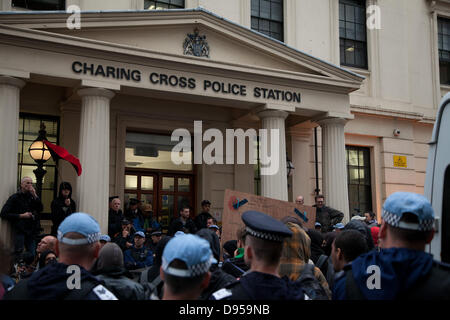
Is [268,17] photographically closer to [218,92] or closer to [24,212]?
[218,92]

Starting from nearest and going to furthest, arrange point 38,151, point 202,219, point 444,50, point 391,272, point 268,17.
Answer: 1. point 391,272
2. point 38,151
3. point 202,219
4. point 268,17
5. point 444,50

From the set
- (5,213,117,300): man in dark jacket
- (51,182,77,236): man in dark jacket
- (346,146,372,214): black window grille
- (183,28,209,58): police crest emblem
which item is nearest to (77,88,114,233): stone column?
(51,182,77,236): man in dark jacket

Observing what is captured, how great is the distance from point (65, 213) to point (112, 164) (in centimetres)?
360

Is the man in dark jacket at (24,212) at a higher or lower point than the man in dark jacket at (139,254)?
higher

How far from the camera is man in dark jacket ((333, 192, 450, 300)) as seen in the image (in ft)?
8.59

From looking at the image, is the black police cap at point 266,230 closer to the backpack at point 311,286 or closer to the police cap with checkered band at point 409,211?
the police cap with checkered band at point 409,211

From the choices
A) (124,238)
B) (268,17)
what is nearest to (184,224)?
(124,238)

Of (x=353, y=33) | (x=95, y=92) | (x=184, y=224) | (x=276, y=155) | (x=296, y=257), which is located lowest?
(x=184, y=224)

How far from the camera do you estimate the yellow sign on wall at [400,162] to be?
17.8 meters

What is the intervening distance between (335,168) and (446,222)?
1000 cm

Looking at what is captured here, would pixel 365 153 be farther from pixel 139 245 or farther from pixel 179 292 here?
pixel 179 292

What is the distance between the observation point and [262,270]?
288cm

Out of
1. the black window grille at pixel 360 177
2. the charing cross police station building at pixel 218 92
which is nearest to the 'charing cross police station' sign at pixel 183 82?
Answer: the charing cross police station building at pixel 218 92

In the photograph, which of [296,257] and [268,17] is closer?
[296,257]
